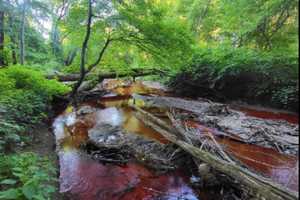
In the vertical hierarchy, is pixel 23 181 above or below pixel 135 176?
above

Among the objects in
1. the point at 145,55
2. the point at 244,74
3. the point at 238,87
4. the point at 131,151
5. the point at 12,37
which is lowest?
the point at 131,151

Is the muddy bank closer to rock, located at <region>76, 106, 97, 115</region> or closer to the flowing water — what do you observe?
the flowing water

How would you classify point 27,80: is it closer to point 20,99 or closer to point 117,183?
point 20,99

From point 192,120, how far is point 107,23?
162 inches

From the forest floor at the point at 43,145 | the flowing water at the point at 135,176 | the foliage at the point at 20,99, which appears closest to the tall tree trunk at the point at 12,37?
the foliage at the point at 20,99

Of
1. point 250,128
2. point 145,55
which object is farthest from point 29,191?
point 145,55

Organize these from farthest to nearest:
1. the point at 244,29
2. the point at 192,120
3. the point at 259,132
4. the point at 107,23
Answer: the point at 244,29 < the point at 192,120 < the point at 107,23 < the point at 259,132

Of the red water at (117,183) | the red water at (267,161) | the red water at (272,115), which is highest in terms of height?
the red water at (272,115)

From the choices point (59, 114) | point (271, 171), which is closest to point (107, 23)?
→ point (59, 114)

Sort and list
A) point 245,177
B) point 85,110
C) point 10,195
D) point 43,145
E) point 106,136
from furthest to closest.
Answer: point 85,110 → point 106,136 → point 43,145 → point 245,177 → point 10,195

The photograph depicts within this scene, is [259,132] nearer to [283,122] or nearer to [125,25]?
[283,122]

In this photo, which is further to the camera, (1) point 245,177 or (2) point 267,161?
(2) point 267,161

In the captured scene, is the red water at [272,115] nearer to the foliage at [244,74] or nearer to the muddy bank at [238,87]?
the muddy bank at [238,87]

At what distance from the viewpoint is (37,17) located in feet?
36.5
